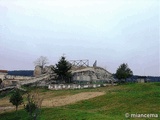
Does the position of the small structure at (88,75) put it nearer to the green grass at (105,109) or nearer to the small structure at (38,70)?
the small structure at (38,70)

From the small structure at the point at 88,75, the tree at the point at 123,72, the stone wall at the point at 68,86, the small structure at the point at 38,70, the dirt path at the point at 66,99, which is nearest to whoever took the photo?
the dirt path at the point at 66,99

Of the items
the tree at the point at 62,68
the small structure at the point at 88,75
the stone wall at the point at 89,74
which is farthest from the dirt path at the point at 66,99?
the stone wall at the point at 89,74

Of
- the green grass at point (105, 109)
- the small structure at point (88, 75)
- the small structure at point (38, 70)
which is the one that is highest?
the small structure at point (38, 70)

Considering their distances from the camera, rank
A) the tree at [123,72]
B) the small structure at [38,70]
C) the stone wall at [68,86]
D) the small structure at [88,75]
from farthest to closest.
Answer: the small structure at [38,70]
the small structure at [88,75]
the tree at [123,72]
the stone wall at [68,86]

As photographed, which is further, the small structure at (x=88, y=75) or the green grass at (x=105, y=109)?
the small structure at (x=88, y=75)

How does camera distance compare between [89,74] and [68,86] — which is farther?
[89,74]

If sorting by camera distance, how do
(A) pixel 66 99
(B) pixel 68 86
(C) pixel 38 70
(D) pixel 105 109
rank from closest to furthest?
(D) pixel 105 109 → (A) pixel 66 99 → (B) pixel 68 86 → (C) pixel 38 70

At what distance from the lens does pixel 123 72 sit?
51219mm

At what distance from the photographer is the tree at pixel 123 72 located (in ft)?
168

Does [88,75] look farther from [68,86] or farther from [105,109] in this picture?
[105,109]

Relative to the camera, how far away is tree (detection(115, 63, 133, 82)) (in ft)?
168

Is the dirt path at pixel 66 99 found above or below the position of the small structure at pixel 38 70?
below

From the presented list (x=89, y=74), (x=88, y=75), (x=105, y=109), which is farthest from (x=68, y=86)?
(x=105, y=109)

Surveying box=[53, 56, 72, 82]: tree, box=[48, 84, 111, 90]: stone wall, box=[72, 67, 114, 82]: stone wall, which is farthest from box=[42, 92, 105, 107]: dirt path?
box=[72, 67, 114, 82]: stone wall
